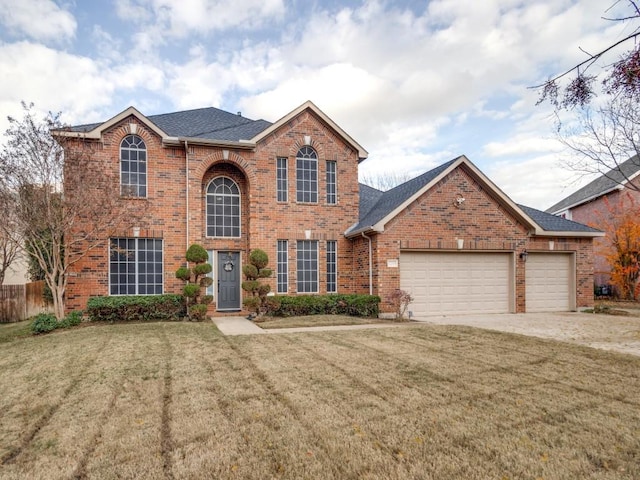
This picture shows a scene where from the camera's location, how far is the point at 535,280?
47.3 ft

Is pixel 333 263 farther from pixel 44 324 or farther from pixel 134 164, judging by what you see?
pixel 44 324

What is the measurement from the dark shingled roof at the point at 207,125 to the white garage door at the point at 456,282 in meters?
7.26

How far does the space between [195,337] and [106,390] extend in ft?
12.6

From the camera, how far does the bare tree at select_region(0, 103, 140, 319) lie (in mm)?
10195

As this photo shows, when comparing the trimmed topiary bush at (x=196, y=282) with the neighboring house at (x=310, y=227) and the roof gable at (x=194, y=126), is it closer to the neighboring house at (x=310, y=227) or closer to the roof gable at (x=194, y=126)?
the neighboring house at (x=310, y=227)

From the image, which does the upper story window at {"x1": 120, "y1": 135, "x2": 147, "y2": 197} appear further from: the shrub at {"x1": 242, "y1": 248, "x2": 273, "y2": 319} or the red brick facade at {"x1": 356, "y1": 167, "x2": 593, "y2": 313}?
the red brick facade at {"x1": 356, "y1": 167, "x2": 593, "y2": 313}

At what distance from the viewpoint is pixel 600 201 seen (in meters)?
22.2

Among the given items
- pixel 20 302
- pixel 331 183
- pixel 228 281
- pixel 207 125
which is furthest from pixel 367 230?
pixel 20 302

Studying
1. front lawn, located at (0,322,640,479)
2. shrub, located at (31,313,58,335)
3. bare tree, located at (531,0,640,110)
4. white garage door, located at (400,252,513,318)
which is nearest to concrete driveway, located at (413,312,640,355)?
white garage door, located at (400,252,513,318)

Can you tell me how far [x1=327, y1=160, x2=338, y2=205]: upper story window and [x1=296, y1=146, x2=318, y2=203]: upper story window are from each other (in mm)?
475

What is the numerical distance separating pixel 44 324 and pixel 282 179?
8.28 meters

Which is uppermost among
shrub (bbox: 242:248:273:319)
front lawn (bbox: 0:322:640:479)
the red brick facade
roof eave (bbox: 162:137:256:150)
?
roof eave (bbox: 162:137:256:150)

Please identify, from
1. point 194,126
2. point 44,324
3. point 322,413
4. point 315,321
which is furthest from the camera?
point 194,126

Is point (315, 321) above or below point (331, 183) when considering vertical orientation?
below
